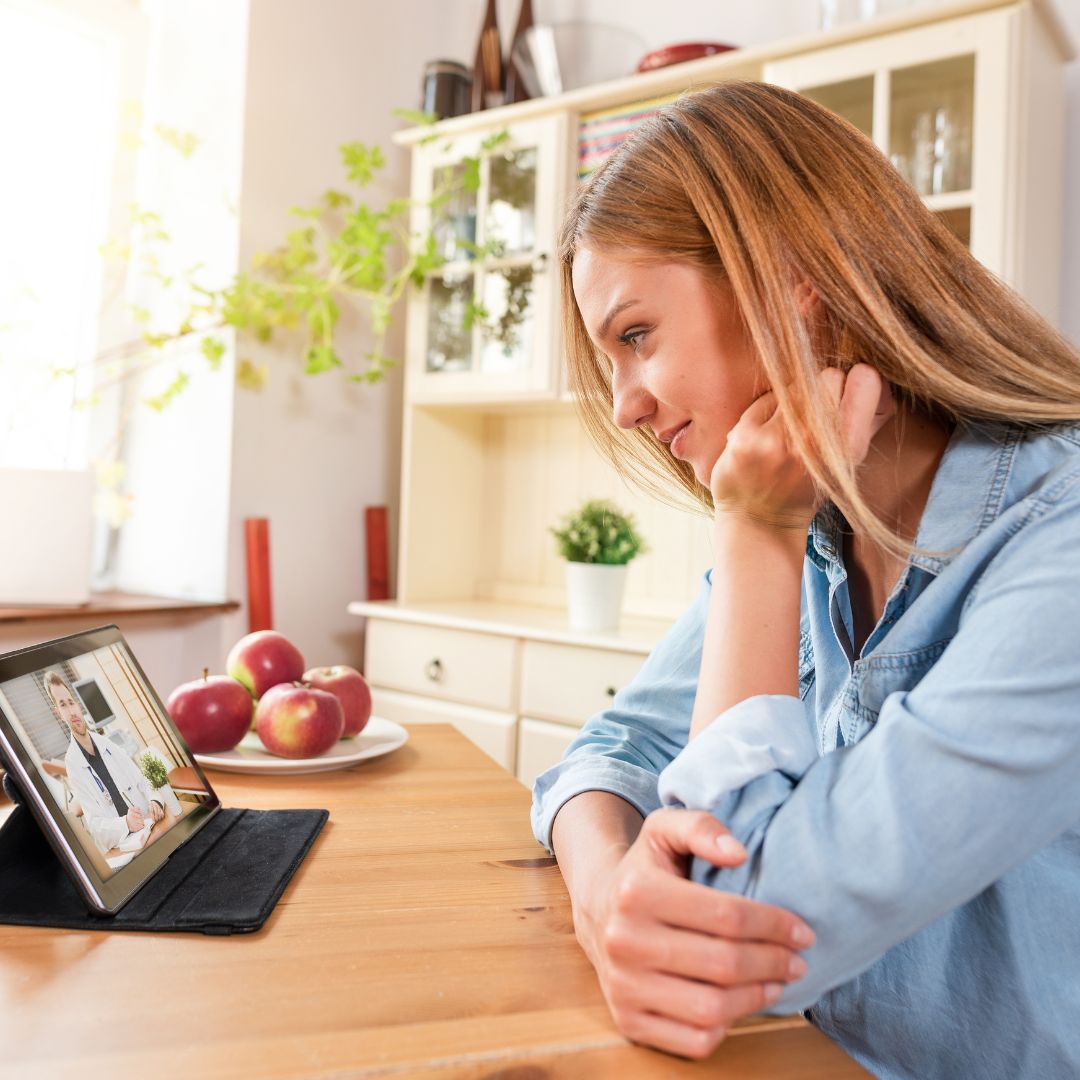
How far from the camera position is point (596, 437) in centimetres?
113

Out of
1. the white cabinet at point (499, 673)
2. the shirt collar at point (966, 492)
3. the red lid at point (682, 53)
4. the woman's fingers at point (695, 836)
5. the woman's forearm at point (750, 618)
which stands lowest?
the white cabinet at point (499, 673)

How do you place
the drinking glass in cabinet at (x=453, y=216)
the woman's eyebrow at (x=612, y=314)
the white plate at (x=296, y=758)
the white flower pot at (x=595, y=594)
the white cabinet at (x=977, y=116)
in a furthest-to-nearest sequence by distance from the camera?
the drinking glass in cabinet at (x=453, y=216) < the white flower pot at (x=595, y=594) < the white cabinet at (x=977, y=116) < the white plate at (x=296, y=758) < the woman's eyebrow at (x=612, y=314)

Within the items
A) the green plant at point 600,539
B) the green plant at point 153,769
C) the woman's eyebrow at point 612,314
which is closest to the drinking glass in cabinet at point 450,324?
the green plant at point 600,539

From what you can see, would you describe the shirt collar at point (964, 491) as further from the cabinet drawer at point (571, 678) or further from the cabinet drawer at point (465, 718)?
the cabinet drawer at point (465, 718)

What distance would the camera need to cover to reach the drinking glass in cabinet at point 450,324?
259 cm

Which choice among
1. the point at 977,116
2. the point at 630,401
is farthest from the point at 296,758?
the point at 977,116

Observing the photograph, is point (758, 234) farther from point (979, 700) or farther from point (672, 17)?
point (672, 17)

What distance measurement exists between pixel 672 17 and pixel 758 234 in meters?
2.25

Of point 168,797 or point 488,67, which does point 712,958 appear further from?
point 488,67

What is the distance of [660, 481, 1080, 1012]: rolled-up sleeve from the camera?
543 mm

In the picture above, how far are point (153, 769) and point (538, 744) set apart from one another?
1501mm

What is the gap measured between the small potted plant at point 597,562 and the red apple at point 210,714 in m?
1.29

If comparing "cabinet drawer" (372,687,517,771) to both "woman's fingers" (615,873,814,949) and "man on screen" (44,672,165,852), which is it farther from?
"woman's fingers" (615,873,814,949)

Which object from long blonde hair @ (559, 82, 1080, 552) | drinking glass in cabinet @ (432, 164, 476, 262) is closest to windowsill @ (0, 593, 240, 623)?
drinking glass in cabinet @ (432, 164, 476, 262)
